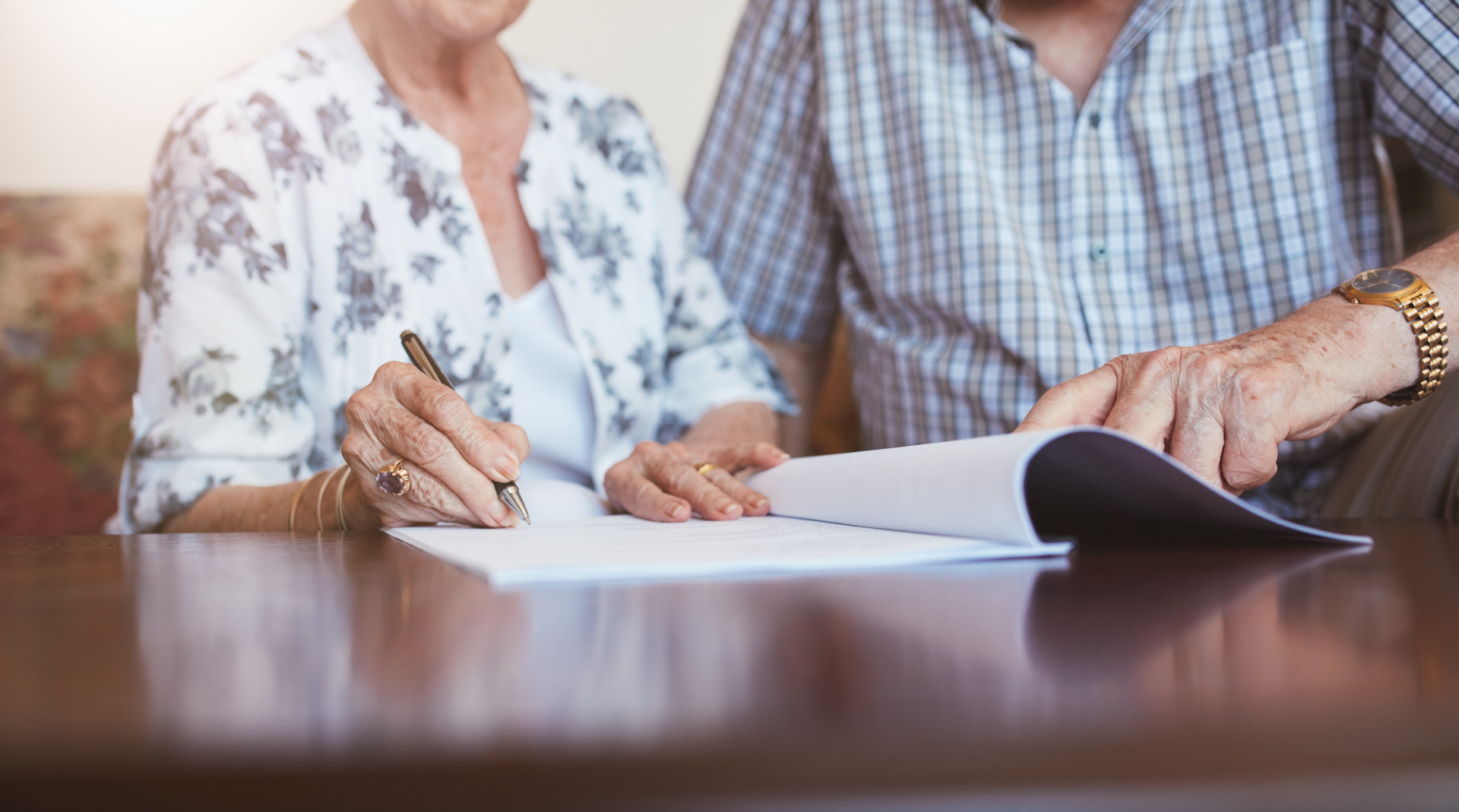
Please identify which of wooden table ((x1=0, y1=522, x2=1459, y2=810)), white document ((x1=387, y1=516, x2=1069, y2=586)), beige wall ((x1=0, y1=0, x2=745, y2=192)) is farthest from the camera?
beige wall ((x1=0, y1=0, x2=745, y2=192))

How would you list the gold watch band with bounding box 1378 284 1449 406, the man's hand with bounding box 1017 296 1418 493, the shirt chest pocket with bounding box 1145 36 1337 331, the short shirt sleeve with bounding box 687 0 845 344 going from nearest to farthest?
the man's hand with bounding box 1017 296 1418 493 → the gold watch band with bounding box 1378 284 1449 406 → the shirt chest pocket with bounding box 1145 36 1337 331 → the short shirt sleeve with bounding box 687 0 845 344

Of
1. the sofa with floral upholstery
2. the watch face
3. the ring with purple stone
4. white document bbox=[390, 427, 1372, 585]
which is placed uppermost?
the watch face

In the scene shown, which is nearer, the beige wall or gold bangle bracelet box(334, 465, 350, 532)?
gold bangle bracelet box(334, 465, 350, 532)

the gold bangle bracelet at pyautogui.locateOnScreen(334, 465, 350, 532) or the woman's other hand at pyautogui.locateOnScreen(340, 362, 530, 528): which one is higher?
the woman's other hand at pyautogui.locateOnScreen(340, 362, 530, 528)

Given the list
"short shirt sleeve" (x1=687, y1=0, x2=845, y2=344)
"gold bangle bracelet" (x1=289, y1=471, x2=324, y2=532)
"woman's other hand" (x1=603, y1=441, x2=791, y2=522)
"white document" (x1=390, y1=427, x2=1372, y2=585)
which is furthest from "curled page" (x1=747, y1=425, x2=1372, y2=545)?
"short shirt sleeve" (x1=687, y1=0, x2=845, y2=344)

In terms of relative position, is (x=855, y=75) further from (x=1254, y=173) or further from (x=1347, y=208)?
(x=1347, y=208)

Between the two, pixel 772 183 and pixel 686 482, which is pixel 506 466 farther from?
pixel 772 183

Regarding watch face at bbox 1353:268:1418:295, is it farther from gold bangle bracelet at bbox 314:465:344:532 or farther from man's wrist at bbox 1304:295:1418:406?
gold bangle bracelet at bbox 314:465:344:532

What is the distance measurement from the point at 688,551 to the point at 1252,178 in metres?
0.89

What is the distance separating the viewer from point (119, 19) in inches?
64.9

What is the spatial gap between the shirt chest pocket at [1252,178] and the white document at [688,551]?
0.70 metres

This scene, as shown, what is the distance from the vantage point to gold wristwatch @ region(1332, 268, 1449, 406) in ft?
2.24

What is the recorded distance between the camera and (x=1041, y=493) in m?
0.51

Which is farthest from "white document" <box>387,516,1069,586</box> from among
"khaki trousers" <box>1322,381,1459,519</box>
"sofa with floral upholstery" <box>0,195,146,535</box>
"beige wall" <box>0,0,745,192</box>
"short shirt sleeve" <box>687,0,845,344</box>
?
"beige wall" <box>0,0,745,192</box>
